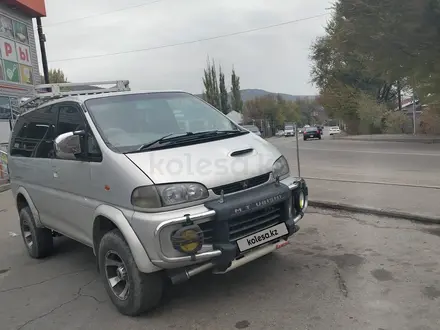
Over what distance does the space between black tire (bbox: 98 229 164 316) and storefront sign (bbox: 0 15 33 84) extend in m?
13.5

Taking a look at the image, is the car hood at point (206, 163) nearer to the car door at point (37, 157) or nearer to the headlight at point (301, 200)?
the headlight at point (301, 200)

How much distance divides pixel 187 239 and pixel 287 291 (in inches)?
47.3

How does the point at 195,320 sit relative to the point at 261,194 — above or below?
below

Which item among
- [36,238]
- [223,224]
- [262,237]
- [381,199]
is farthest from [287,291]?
[381,199]

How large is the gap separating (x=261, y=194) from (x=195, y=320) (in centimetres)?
117

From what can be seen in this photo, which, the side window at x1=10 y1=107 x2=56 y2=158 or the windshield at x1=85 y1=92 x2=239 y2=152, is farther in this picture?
the side window at x1=10 y1=107 x2=56 y2=158

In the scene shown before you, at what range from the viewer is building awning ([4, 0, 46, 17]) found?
51.4 ft

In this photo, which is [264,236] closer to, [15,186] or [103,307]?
[103,307]

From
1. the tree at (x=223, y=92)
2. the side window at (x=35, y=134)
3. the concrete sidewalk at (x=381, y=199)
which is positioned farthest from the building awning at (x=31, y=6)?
the tree at (x=223, y=92)

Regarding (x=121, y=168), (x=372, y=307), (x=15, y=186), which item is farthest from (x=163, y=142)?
(x=15, y=186)

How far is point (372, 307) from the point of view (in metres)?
3.50

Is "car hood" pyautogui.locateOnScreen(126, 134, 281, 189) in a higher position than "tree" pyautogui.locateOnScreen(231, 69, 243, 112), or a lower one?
lower

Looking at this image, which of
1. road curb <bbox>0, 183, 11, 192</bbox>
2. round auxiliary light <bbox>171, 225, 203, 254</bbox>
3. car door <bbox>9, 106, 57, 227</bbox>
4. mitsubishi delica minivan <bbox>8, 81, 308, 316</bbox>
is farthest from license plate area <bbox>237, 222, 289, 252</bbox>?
road curb <bbox>0, 183, 11, 192</bbox>

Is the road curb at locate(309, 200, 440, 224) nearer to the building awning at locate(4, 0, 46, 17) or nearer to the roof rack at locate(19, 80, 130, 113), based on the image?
the roof rack at locate(19, 80, 130, 113)
